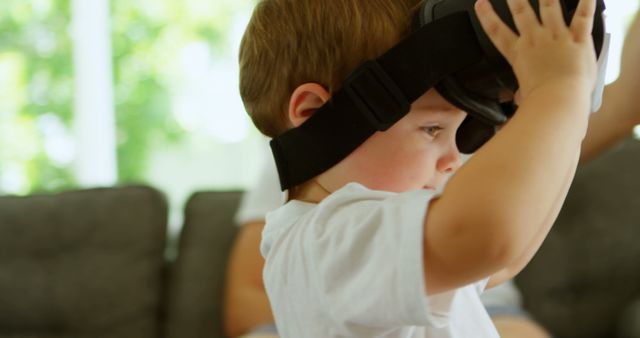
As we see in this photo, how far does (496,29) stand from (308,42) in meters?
0.23

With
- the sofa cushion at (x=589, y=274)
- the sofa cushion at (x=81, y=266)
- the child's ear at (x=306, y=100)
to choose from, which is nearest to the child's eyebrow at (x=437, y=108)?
the child's ear at (x=306, y=100)

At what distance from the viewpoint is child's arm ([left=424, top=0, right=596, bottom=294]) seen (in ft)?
2.15

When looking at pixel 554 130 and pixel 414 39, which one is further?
pixel 414 39

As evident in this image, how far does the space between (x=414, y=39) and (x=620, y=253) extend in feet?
5.95

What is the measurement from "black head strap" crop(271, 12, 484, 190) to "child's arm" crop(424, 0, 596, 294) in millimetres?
68

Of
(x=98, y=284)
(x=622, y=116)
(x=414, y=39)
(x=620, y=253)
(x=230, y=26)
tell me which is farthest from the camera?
(x=230, y=26)

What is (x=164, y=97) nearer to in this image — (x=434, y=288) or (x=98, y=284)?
(x=98, y=284)

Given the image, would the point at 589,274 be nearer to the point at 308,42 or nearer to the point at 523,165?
the point at 308,42

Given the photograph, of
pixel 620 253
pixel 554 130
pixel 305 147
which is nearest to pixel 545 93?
pixel 554 130

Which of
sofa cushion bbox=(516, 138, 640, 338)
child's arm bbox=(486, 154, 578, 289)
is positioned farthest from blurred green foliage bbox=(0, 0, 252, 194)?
child's arm bbox=(486, 154, 578, 289)

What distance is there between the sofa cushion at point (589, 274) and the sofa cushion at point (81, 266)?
120 cm

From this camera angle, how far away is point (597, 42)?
30.4 inches

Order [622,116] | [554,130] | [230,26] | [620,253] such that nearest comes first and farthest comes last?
[554,130] < [622,116] < [620,253] < [230,26]

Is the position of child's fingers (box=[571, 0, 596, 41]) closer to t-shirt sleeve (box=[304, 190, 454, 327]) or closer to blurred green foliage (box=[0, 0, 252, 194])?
t-shirt sleeve (box=[304, 190, 454, 327])
